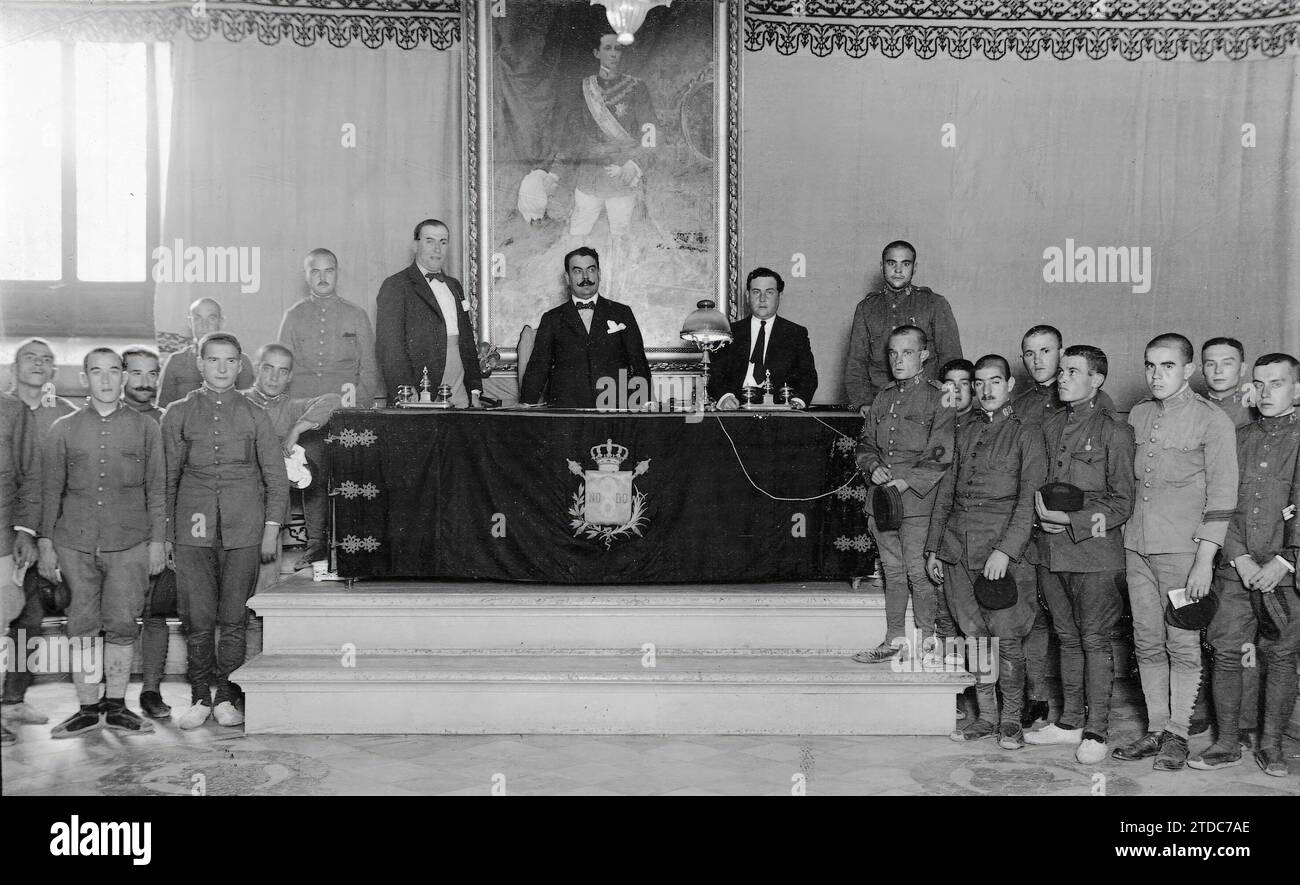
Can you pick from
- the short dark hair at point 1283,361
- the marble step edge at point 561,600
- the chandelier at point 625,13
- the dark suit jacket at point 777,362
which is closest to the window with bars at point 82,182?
the marble step edge at point 561,600

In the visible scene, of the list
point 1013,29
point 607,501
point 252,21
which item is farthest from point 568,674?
point 1013,29

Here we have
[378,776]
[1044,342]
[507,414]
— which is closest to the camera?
[378,776]

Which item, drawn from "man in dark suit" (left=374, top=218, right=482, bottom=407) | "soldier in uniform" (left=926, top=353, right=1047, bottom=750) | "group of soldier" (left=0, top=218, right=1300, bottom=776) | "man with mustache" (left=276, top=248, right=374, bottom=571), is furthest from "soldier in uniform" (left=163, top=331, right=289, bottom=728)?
"soldier in uniform" (left=926, top=353, right=1047, bottom=750)

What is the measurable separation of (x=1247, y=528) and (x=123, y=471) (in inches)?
205

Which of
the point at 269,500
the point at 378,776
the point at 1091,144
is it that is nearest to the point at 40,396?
the point at 269,500

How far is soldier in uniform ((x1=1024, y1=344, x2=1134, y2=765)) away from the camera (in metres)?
5.40

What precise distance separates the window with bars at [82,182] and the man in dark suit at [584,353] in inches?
127

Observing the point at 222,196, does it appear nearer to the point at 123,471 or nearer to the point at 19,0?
the point at 19,0

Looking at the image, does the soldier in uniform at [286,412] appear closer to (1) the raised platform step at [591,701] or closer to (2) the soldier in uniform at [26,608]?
(1) the raised platform step at [591,701]

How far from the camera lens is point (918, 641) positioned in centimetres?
596

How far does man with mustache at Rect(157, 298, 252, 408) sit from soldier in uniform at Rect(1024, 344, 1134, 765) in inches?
190

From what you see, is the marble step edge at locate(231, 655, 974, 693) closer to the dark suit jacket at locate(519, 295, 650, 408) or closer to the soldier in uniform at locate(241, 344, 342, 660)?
the soldier in uniform at locate(241, 344, 342, 660)

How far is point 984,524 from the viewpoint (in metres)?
5.65

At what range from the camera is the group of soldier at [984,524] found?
5266mm
